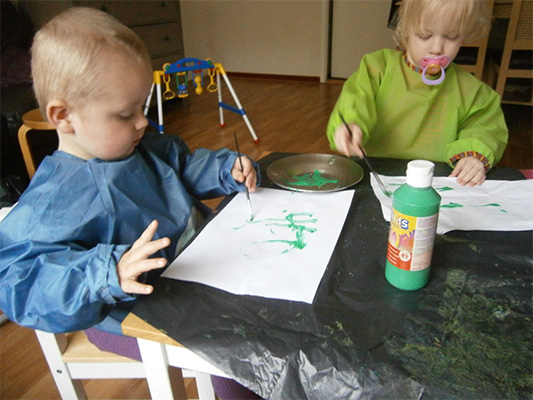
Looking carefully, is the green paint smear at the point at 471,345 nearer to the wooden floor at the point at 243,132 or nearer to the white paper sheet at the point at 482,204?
the white paper sheet at the point at 482,204

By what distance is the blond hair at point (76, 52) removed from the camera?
0.60 metres

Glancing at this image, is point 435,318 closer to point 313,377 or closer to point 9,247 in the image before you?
point 313,377

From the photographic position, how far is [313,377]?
426 millimetres

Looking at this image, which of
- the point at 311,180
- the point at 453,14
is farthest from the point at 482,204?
the point at 453,14

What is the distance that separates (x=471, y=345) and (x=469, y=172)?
491 mm

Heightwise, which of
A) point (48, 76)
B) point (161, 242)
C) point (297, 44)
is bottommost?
point (297, 44)

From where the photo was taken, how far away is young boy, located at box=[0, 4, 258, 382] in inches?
19.6

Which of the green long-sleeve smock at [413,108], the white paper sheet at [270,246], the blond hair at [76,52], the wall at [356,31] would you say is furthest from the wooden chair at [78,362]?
the wall at [356,31]

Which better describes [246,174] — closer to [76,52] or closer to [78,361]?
[76,52]

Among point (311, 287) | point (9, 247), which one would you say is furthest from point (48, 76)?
point (311, 287)

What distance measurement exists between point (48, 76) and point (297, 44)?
4257 mm

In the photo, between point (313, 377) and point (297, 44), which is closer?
point (313, 377)

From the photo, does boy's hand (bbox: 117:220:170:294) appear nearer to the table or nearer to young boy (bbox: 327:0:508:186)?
the table

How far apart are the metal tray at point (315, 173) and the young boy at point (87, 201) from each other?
0.10 m
